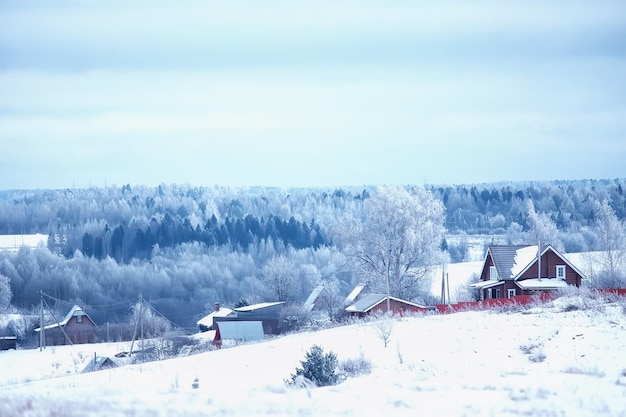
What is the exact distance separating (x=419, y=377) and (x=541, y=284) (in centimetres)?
3288

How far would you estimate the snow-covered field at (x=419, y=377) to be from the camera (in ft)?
37.3

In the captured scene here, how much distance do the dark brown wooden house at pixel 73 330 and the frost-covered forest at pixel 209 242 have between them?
12.3m

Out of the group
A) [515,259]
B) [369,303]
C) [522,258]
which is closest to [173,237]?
[369,303]

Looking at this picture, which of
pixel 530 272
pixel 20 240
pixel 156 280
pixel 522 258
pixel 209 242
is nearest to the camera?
pixel 530 272

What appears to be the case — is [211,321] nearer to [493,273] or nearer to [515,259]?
[493,273]

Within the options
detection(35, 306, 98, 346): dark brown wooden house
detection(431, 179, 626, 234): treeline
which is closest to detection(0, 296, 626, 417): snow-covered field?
detection(35, 306, 98, 346): dark brown wooden house

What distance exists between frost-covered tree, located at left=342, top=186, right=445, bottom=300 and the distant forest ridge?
41.7 meters

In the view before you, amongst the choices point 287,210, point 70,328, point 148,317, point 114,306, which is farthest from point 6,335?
point 287,210

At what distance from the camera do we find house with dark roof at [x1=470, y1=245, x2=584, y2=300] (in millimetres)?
46188

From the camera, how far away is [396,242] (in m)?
57.2

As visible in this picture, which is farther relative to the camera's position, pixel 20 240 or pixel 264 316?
pixel 20 240

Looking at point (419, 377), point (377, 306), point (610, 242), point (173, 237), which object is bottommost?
point (377, 306)

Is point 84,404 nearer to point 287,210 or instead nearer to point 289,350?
point 289,350

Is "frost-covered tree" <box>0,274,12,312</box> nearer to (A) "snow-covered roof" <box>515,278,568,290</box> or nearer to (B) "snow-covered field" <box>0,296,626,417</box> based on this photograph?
(A) "snow-covered roof" <box>515,278,568,290</box>
